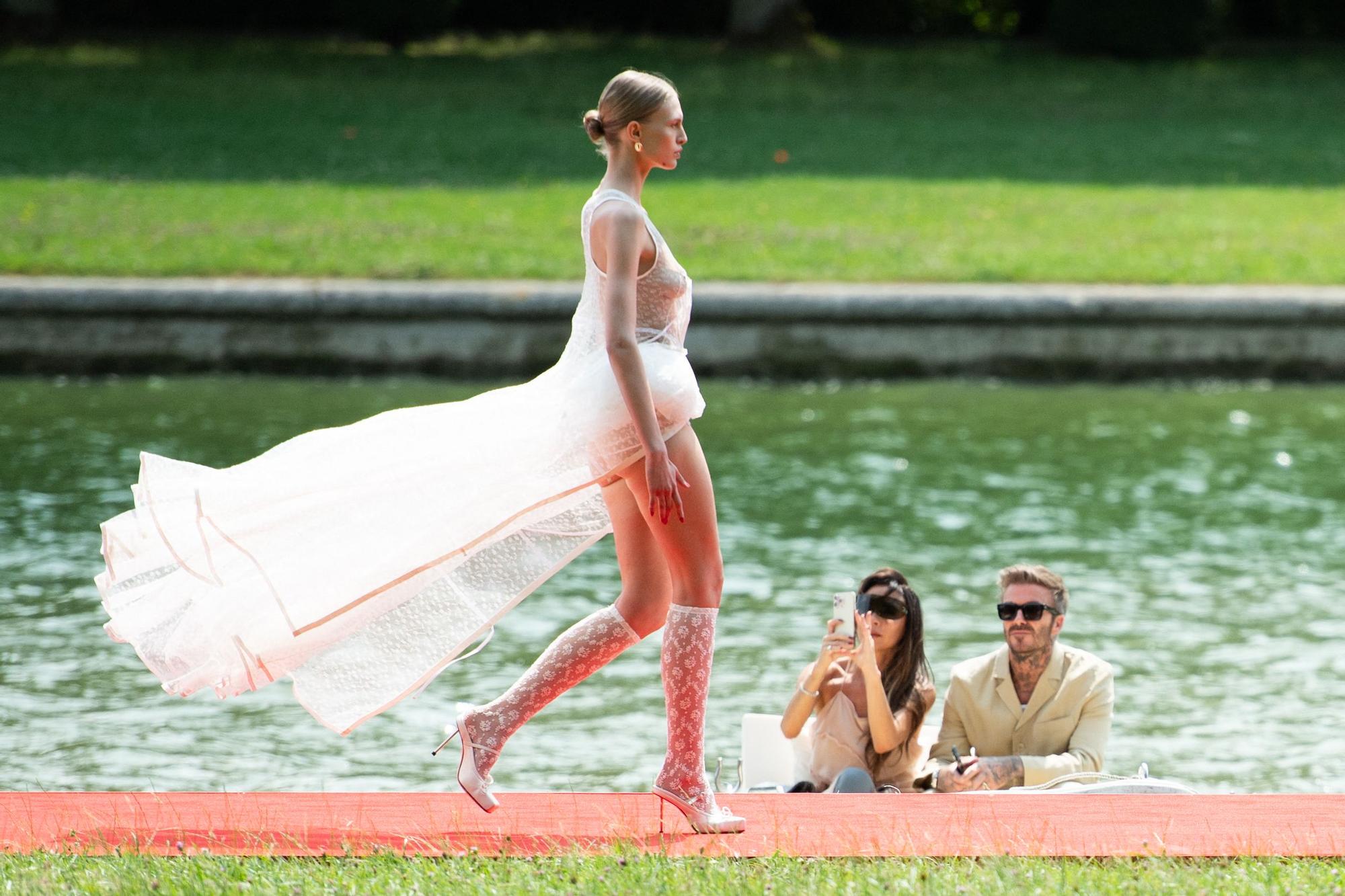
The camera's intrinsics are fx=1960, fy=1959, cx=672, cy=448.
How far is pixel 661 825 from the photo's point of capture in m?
4.55

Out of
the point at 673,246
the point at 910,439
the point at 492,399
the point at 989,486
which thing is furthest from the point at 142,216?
the point at 492,399

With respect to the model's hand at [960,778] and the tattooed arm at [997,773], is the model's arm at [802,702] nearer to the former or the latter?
the model's hand at [960,778]

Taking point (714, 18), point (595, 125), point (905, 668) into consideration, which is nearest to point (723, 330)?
point (905, 668)

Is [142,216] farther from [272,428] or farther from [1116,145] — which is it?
[1116,145]

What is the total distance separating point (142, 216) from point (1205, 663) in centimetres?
1128

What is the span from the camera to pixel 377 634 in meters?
Answer: 4.59

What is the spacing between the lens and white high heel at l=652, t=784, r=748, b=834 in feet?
14.7

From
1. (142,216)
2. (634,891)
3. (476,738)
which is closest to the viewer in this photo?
(634,891)

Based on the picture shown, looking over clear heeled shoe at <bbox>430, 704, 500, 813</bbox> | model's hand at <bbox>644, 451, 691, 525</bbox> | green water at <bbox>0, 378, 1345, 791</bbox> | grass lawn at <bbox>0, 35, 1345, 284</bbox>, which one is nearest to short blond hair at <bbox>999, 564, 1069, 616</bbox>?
green water at <bbox>0, 378, 1345, 791</bbox>

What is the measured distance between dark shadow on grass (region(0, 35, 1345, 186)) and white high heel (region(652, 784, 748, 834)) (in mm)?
14621

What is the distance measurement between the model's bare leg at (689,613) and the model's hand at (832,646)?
4.24 feet

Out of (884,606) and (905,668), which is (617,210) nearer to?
(884,606)

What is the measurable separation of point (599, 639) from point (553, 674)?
0.14 meters

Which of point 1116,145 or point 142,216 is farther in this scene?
point 1116,145
